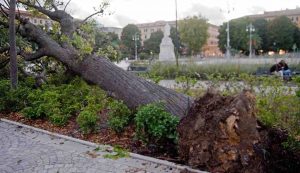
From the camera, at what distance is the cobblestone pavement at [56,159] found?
16.6 ft

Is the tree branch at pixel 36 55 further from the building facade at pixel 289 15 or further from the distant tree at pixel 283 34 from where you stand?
the building facade at pixel 289 15

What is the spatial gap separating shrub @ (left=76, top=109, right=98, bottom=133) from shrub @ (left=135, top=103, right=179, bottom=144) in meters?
1.36

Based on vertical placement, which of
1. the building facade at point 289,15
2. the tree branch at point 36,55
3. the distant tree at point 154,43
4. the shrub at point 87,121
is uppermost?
the building facade at point 289,15

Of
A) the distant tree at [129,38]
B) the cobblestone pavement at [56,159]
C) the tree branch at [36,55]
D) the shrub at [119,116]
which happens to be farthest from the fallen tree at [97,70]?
the distant tree at [129,38]

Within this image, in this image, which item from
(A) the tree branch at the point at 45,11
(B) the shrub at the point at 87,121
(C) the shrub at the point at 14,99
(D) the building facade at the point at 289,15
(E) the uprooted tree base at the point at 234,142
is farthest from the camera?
(D) the building facade at the point at 289,15

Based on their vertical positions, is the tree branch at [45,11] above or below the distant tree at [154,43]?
below

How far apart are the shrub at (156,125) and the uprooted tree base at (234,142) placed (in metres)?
0.54

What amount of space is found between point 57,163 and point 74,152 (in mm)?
573

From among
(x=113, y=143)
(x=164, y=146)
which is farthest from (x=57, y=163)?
(x=164, y=146)

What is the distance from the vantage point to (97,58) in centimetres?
833

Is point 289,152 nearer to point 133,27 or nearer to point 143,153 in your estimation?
point 143,153

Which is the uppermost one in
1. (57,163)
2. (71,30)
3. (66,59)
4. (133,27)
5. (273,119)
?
(133,27)

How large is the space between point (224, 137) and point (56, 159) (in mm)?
2731

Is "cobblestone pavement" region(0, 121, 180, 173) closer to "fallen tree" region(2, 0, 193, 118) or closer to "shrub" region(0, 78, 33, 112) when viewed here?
"fallen tree" region(2, 0, 193, 118)
